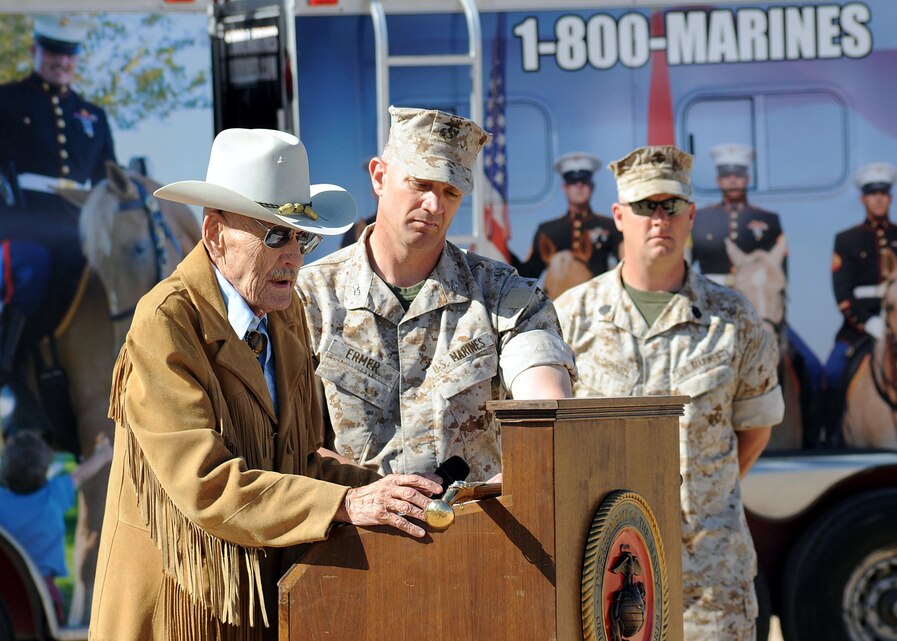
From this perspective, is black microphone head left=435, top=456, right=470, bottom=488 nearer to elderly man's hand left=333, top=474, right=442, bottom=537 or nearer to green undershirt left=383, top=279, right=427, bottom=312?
elderly man's hand left=333, top=474, right=442, bottom=537

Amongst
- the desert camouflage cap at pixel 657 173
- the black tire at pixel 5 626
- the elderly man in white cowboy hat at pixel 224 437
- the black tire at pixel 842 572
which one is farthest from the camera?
the black tire at pixel 842 572

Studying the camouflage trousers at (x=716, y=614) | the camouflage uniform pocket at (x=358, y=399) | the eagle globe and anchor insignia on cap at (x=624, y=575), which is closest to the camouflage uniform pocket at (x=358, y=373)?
the camouflage uniform pocket at (x=358, y=399)

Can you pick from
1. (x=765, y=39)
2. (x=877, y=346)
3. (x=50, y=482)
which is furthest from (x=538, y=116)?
(x=50, y=482)

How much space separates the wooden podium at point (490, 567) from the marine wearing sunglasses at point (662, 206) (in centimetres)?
249

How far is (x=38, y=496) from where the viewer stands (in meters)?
5.28

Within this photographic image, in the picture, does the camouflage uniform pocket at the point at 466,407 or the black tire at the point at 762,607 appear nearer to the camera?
the camouflage uniform pocket at the point at 466,407

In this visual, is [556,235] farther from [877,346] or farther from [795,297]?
[877,346]

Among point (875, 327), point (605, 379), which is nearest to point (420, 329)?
point (605, 379)

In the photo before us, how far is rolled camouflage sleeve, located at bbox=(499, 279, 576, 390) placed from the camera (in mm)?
3127

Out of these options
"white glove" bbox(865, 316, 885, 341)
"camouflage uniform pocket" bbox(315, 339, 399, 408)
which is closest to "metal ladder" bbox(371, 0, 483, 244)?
"white glove" bbox(865, 316, 885, 341)

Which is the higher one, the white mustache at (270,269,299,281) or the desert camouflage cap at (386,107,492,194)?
the desert camouflage cap at (386,107,492,194)

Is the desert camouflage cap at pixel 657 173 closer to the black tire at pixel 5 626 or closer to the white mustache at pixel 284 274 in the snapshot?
the white mustache at pixel 284 274

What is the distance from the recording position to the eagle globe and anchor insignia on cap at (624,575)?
7.45 feet

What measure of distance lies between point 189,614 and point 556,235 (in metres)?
3.30
